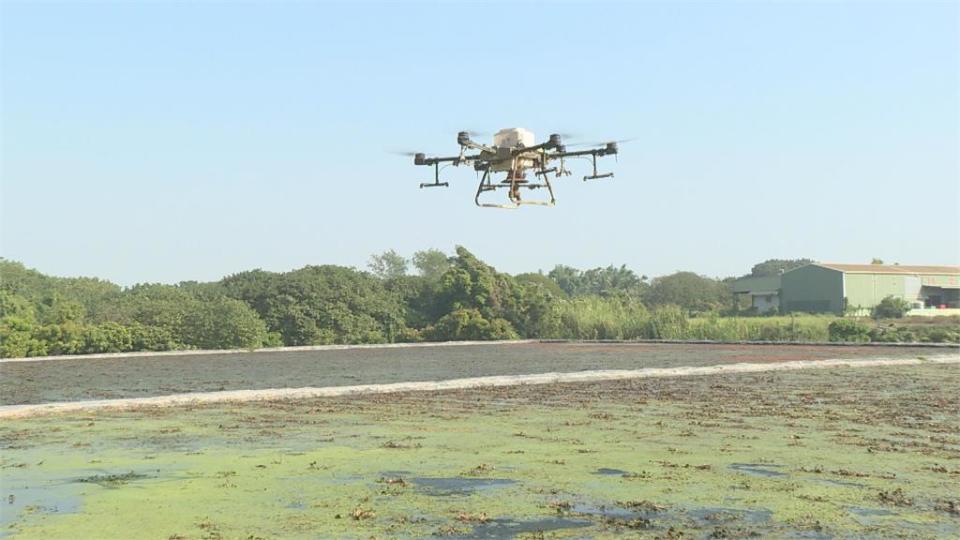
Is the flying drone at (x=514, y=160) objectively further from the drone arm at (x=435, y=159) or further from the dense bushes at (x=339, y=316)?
the dense bushes at (x=339, y=316)

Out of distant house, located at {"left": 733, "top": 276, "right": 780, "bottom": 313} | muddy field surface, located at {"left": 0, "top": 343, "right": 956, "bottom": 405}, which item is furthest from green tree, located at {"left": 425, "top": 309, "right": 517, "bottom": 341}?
distant house, located at {"left": 733, "top": 276, "right": 780, "bottom": 313}

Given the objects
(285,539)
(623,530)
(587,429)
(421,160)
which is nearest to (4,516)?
(285,539)

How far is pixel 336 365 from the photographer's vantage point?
21.7 metres

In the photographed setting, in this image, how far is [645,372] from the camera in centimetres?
1703

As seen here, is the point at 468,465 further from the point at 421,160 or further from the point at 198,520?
the point at 421,160

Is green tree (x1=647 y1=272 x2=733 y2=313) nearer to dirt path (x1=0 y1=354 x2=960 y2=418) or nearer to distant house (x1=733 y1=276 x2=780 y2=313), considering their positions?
distant house (x1=733 y1=276 x2=780 y2=313)

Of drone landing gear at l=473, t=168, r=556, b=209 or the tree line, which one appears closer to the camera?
drone landing gear at l=473, t=168, r=556, b=209

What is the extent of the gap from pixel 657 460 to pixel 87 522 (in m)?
4.23

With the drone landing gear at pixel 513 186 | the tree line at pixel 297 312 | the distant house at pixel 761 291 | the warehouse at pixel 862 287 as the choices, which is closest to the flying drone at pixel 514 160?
the drone landing gear at pixel 513 186

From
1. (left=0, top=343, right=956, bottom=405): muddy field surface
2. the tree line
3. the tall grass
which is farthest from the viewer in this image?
the tall grass

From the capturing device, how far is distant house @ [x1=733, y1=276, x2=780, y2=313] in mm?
58625

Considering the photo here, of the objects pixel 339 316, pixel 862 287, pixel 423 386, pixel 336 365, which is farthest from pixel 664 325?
pixel 862 287

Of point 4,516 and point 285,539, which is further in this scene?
point 4,516

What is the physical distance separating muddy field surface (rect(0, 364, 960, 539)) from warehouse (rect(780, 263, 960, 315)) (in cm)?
3970
